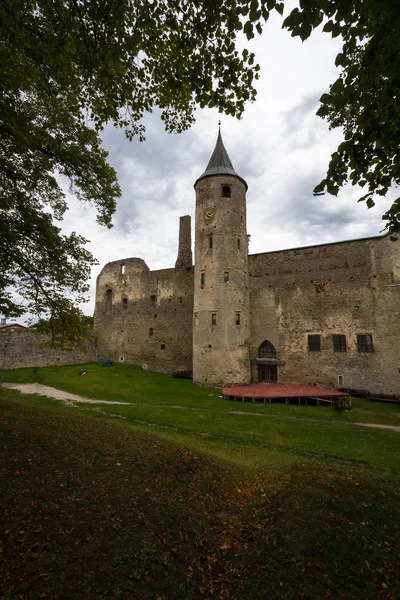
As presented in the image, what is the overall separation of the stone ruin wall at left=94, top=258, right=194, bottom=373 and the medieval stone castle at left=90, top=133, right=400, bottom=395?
1305 millimetres

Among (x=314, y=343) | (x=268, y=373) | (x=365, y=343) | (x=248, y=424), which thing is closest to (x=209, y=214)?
(x=314, y=343)

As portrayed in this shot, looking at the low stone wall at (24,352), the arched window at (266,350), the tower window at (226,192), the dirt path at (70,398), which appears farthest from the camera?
the low stone wall at (24,352)

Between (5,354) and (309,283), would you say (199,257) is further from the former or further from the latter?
(5,354)

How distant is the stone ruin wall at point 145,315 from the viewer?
94.8ft

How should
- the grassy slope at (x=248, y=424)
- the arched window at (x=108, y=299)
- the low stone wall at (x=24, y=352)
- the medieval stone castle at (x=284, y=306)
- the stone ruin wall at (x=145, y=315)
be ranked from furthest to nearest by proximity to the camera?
the arched window at (x=108, y=299), the stone ruin wall at (x=145, y=315), the low stone wall at (x=24, y=352), the medieval stone castle at (x=284, y=306), the grassy slope at (x=248, y=424)

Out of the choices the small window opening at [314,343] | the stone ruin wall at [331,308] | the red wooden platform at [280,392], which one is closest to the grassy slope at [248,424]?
the red wooden platform at [280,392]

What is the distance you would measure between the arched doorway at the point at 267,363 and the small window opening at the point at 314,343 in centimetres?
295

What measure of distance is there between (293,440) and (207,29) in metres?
12.4

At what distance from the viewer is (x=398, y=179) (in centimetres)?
520

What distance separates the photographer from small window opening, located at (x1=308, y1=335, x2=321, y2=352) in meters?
22.9

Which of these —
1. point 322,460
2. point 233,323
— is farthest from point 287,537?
point 233,323

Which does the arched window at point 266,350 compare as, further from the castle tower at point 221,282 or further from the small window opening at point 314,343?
the small window opening at point 314,343

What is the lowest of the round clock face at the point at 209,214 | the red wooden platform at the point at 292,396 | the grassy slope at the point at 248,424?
the grassy slope at the point at 248,424

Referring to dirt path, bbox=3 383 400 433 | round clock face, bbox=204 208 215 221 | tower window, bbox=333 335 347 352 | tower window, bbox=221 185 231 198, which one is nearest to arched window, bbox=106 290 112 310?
dirt path, bbox=3 383 400 433
